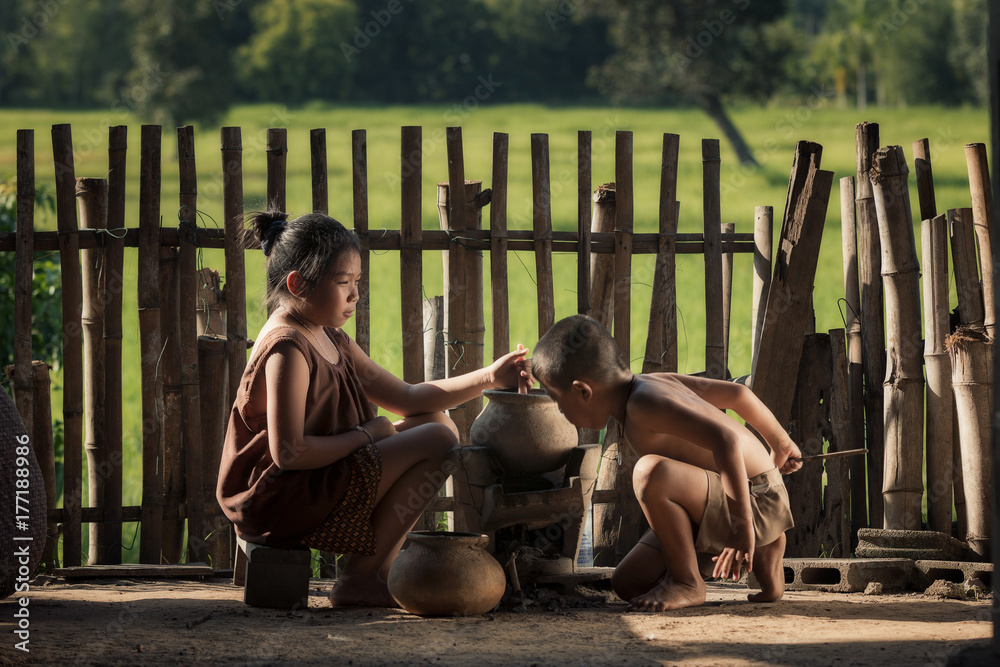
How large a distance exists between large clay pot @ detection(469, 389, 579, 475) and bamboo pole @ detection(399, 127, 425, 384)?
3.24 feet

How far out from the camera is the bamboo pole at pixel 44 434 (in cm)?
456

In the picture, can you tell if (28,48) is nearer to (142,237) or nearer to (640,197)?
(640,197)

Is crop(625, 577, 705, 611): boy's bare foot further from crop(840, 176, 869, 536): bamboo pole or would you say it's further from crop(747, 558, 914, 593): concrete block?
crop(840, 176, 869, 536): bamboo pole

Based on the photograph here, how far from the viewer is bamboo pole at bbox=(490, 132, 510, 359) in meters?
4.68

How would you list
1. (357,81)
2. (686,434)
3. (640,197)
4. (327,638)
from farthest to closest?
(357,81) → (640,197) → (686,434) → (327,638)

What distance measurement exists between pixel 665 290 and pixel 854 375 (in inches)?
39.9

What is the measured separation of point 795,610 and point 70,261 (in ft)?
11.9

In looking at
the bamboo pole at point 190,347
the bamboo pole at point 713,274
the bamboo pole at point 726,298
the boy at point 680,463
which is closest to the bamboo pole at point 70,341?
the bamboo pole at point 190,347

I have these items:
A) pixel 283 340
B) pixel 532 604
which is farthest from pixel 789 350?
pixel 283 340

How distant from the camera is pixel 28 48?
4972 centimetres

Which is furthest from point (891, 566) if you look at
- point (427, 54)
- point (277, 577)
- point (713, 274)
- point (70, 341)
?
point (427, 54)

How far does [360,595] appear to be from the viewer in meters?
3.72

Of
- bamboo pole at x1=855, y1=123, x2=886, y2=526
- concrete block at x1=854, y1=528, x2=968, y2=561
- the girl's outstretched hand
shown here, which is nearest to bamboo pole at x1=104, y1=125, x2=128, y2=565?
the girl's outstretched hand

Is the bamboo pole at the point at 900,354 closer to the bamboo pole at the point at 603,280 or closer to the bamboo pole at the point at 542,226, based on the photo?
the bamboo pole at the point at 603,280
